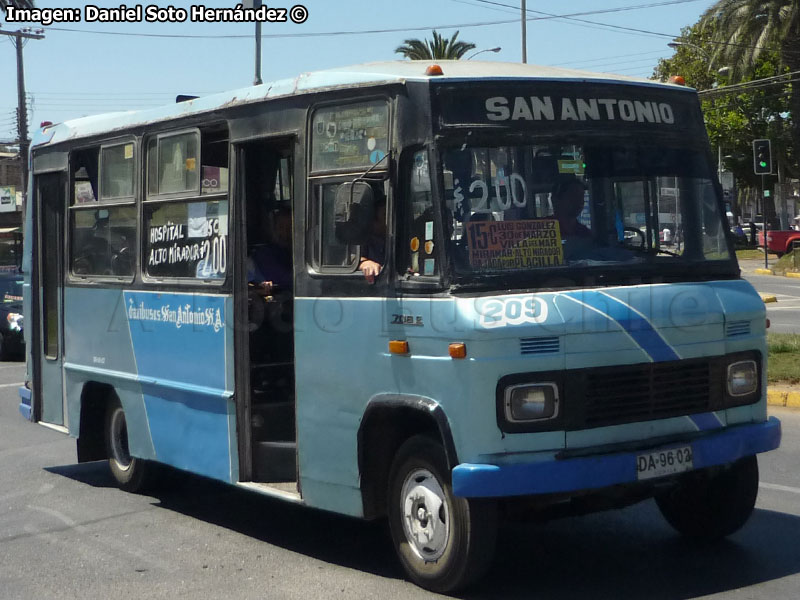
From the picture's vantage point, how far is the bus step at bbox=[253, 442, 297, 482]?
277 inches

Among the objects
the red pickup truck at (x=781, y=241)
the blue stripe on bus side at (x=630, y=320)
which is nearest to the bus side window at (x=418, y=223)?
the blue stripe on bus side at (x=630, y=320)

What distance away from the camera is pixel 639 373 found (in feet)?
18.7

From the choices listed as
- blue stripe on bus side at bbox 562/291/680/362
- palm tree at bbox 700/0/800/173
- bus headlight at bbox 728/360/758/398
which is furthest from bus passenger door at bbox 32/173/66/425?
palm tree at bbox 700/0/800/173

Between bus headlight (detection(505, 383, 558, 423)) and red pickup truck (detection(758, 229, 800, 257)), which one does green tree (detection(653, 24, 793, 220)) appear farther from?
bus headlight (detection(505, 383, 558, 423))

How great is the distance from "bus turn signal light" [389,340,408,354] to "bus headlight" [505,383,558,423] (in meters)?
0.62

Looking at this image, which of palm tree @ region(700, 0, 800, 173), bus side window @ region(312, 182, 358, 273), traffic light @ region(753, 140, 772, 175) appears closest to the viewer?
bus side window @ region(312, 182, 358, 273)

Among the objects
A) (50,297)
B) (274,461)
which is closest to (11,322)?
(50,297)

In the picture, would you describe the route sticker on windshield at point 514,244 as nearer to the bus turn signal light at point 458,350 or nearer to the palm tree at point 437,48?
the bus turn signal light at point 458,350

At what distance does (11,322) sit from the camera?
1980cm

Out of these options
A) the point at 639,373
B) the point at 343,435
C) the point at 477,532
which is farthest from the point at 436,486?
the point at 639,373

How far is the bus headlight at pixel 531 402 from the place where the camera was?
5.44 meters

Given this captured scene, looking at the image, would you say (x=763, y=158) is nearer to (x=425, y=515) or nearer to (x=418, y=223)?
(x=418, y=223)

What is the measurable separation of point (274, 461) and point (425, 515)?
61.5 inches

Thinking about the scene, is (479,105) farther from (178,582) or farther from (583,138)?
(178,582)
